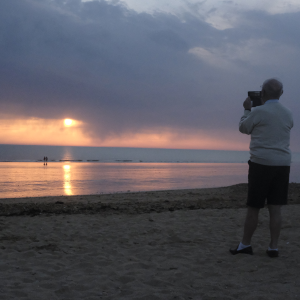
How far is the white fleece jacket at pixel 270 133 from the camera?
3654 mm

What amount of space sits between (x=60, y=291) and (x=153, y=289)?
0.93 metres

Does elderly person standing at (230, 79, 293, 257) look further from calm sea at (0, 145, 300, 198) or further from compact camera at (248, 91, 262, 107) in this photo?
calm sea at (0, 145, 300, 198)

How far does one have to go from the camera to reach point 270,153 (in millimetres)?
3658

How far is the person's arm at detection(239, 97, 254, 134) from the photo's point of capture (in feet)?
12.4

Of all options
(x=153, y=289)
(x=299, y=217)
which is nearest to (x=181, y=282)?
(x=153, y=289)

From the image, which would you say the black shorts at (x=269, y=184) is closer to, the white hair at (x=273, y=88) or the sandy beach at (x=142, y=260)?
the sandy beach at (x=142, y=260)

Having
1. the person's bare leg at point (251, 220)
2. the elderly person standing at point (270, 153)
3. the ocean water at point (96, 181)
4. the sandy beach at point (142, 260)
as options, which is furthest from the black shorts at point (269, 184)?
the ocean water at point (96, 181)

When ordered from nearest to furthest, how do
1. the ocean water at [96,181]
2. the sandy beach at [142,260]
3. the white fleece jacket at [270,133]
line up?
the sandy beach at [142,260] < the white fleece jacket at [270,133] < the ocean water at [96,181]

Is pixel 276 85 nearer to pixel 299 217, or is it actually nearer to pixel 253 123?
pixel 253 123

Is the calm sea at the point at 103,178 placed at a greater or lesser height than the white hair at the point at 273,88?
lesser

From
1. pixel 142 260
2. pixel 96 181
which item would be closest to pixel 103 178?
pixel 96 181

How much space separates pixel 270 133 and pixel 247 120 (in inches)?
12.8

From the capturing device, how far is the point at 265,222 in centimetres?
643

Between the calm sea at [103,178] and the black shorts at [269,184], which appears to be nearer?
the black shorts at [269,184]
